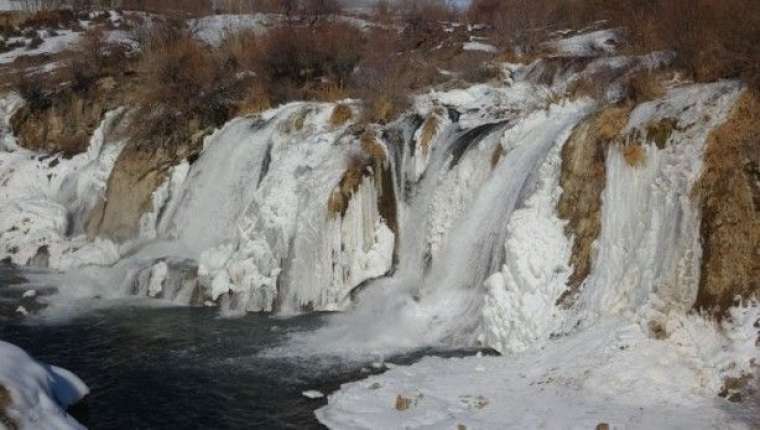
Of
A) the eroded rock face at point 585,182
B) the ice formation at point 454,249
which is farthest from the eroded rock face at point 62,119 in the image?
the eroded rock face at point 585,182

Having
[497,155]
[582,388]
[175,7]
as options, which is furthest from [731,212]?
[175,7]

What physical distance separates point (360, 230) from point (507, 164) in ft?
11.0

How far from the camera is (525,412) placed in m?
8.76

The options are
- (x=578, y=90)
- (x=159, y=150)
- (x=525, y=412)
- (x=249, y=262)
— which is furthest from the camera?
(x=159, y=150)

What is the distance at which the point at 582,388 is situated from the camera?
9078mm

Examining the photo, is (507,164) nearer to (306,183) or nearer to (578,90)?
(578,90)

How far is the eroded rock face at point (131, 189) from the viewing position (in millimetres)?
20250

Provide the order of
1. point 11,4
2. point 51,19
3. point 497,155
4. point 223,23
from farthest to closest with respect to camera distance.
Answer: point 11,4 → point 51,19 → point 223,23 → point 497,155

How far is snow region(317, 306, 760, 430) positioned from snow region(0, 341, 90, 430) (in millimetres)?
3079

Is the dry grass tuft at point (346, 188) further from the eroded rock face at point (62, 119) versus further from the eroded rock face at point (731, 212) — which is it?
the eroded rock face at point (62, 119)

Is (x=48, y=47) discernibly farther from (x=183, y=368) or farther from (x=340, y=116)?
(x=183, y=368)

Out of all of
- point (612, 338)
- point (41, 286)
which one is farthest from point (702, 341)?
point (41, 286)

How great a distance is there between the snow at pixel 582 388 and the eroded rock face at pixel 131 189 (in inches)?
477

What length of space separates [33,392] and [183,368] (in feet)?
11.1
